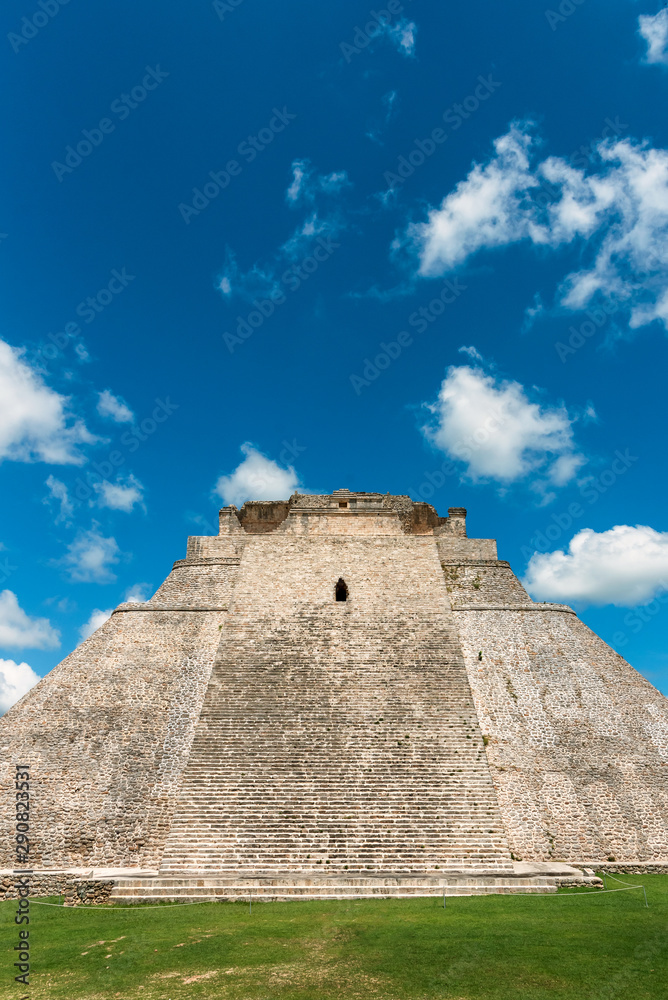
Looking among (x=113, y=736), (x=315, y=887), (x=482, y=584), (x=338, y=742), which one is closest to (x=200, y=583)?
(x=113, y=736)

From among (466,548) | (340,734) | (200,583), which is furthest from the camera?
(466,548)

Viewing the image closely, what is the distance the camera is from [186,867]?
33.9 feet

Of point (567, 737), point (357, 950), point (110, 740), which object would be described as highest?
point (110, 740)

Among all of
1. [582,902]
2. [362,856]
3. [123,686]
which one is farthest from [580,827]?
[123,686]

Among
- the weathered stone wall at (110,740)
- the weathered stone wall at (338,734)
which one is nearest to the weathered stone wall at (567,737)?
the weathered stone wall at (338,734)

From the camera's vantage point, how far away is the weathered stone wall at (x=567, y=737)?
37.2ft

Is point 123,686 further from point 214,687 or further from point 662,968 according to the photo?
point 662,968

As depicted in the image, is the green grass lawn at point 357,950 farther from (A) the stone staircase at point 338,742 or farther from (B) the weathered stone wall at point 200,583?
(B) the weathered stone wall at point 200,583

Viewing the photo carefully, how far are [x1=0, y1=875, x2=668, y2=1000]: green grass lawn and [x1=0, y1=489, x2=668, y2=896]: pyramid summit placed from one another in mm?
1889

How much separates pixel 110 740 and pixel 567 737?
10.1 m

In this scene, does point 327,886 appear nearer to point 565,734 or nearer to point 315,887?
point 315,887

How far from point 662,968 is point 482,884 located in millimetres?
3734

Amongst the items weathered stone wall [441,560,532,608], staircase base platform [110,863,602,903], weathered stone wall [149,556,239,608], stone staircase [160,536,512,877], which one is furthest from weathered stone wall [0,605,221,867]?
weathered stone wall [441,560,532,608]

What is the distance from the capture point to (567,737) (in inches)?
511
